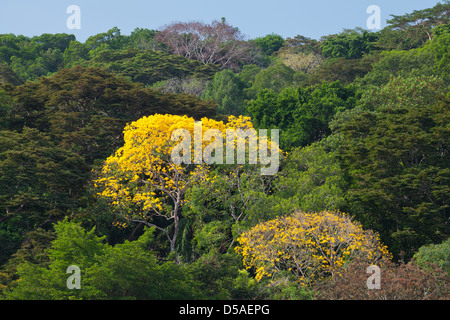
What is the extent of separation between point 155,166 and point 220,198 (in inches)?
108

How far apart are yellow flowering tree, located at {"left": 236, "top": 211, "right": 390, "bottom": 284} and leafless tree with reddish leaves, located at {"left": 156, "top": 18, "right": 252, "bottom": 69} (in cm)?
4014

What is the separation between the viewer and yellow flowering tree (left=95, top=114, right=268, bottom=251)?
65.9 ft

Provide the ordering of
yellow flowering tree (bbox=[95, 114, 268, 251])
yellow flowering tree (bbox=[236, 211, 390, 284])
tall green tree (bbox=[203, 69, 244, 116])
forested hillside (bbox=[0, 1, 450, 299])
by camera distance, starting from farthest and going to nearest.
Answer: tall green tree (bbox=[203, 69, 244, 116]) → yellow flowering tree (bbox=[95, 114, 268, 251]) → yellow flowering tree (bbox=[236, 211, 390, 284]) → forested hillside (bbox=[0, 1, 450, 299])

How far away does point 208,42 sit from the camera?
58594mm

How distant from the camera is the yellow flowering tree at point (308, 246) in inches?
626

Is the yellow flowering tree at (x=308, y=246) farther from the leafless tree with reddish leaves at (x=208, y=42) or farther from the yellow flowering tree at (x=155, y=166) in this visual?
the leafless tree with reddish leaves at (x=208, y=42)

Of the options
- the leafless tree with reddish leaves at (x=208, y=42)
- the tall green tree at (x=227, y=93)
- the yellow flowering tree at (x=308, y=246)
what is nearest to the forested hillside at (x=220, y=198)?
the yellow flowering tree at (x=308, y=246)

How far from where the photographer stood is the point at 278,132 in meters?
26.7

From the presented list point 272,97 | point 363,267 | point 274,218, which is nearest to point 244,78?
point 272,97

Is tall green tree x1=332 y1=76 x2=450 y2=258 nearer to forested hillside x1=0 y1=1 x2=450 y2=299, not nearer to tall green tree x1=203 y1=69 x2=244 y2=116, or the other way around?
forested hillside x1=0 y1=1 x2=450 y2=299

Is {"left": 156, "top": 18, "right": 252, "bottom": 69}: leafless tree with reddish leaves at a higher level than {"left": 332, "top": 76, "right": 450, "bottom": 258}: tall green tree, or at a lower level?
higher

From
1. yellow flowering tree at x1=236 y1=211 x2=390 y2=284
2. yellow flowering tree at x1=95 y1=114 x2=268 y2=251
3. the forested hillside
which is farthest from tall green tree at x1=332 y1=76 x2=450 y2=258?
yellow flowering tree at x1=95 y1=114 x2=268 y2=251

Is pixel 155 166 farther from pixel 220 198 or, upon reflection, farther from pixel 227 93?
pixel 227 93

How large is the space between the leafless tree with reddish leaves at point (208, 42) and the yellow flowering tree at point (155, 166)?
117ft
